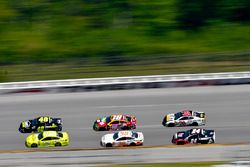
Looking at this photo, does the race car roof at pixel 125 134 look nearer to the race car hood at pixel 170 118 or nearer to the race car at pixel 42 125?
the race car hood at pixel 170 118

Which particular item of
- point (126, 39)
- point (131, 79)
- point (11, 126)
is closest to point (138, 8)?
point (126, 39)

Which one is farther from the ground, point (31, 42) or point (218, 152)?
point (31, 42)

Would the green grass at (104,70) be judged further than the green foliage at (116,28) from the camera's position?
No

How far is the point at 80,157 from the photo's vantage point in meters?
24.8

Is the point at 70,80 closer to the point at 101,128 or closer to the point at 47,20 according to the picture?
the point at 101,128

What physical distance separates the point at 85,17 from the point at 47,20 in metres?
2.37

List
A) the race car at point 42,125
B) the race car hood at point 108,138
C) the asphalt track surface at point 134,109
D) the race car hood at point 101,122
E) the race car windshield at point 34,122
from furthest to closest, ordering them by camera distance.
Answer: the race car windshield at point 34,122
the race car at point 42,125
the race car hood at point 101,122
the asphalt track surface at point 134,109
the race car hood at point 108,138

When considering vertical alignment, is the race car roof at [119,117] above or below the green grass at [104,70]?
below

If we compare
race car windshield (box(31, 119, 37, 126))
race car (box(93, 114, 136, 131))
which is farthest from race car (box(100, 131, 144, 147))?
race car windshield (box(31, 119, 37, 126))

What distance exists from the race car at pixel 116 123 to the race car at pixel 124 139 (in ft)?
4.39

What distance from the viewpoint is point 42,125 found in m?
30.6

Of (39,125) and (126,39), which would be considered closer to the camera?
(39,125)

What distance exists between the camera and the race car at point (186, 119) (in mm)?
30094

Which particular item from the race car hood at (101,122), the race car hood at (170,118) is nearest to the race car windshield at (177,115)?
the race car hood at (170,118)
